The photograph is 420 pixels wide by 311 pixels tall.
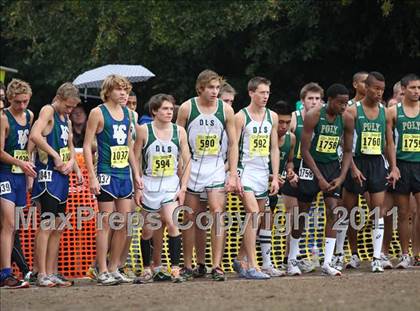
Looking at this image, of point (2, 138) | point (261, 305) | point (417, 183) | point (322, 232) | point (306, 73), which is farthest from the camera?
point (306, 73)

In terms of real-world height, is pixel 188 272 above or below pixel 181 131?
below

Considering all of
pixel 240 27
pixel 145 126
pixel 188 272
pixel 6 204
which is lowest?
pixel 188 272

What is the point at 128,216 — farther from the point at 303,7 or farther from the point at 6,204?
the point at 303,7

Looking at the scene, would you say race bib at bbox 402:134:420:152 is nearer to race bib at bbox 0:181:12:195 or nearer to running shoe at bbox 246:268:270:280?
running shoe at bbox 246:268:270:280

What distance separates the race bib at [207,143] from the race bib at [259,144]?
0.46 m

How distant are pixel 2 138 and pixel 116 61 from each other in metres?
13.6

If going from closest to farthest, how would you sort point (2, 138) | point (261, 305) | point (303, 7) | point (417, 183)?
point (261, 305), point (2, 138), point (417, 183), point (303, 7)

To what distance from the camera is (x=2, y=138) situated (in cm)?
1298

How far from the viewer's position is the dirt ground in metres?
10.8

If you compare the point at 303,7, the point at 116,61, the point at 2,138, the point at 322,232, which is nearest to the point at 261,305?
the point at 2,138

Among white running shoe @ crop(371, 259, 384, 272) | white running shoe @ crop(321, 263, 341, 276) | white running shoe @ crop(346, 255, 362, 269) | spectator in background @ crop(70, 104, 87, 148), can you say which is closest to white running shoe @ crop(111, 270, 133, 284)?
white running shoe @ crop(321, 263, 341, 276)

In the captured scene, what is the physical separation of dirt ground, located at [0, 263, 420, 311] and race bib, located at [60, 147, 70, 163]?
4.74 ft

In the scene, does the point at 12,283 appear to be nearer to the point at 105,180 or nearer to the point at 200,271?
the point at 105,180

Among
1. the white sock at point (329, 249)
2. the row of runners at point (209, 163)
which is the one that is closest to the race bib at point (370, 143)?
the row of runners at point (209, 163)
